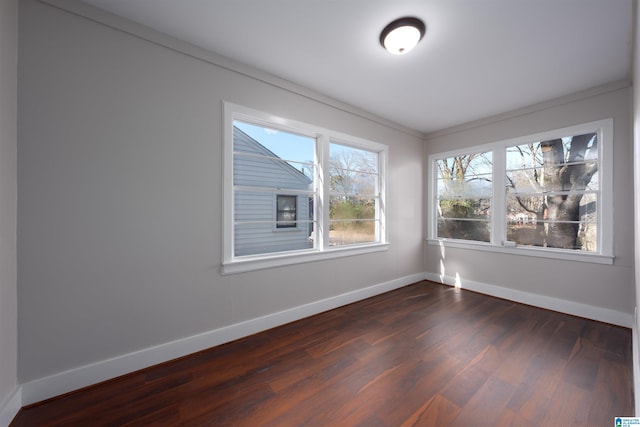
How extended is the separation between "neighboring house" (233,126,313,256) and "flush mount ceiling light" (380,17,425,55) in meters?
1.49

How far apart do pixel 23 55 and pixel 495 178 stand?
16.3 feet

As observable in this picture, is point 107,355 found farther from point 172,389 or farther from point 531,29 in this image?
point 531,29

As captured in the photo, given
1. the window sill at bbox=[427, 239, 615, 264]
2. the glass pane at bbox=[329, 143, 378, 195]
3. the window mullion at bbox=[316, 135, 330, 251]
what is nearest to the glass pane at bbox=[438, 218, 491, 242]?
the window sill at bbox=[427, 239, 615, 264]

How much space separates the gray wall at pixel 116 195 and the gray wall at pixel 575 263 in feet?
10.7

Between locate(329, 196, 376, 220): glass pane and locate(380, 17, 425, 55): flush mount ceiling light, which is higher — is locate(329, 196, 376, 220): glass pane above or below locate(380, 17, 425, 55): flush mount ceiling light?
below

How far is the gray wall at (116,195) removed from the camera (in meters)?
1.60

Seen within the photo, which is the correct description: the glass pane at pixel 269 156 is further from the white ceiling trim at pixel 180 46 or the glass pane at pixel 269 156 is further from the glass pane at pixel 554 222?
the glass pane at pixel 554 222

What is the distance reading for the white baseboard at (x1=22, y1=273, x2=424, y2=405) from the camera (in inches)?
63.5

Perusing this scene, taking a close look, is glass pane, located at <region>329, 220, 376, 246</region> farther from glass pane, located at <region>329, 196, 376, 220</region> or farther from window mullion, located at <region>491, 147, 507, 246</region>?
window mullion, located at <region>491, 147, 507, 246</region>

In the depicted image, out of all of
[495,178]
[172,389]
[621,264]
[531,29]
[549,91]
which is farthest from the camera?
[495,178]

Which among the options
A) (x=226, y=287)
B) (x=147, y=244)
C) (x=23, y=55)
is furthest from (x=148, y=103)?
(x=226, y=287)

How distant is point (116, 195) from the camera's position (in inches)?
72.4

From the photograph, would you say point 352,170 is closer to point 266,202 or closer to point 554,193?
point 266,202

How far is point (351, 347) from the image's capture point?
2.26m
